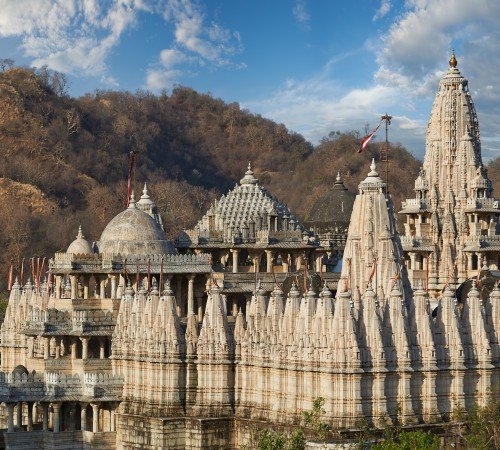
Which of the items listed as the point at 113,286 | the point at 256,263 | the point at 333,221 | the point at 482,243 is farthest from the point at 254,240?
the point at 333,221

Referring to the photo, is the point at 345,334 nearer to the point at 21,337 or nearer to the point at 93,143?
the point at 21,337

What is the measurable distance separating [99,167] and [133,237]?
324 ft

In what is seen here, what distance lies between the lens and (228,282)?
262ft

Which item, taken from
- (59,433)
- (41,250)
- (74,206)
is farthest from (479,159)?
(74,206)

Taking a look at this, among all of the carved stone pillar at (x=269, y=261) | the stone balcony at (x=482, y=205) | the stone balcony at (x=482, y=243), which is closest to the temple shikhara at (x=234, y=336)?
the carved stone pillar at (x=269, y=261)

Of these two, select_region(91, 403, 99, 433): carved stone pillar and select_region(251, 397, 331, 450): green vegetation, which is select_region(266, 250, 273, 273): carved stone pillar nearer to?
select_region(91, 403, 99, 433): carved stone pillar

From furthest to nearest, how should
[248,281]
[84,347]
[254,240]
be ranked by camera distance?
1. [254,240]
2. [248,281]
3. [84,347]

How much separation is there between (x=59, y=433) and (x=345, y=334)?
46.1ft

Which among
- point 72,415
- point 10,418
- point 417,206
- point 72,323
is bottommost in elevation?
point 10,418

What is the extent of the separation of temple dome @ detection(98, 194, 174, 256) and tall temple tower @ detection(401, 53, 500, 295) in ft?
60.6

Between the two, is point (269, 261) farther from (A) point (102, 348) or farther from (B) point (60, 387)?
(B) point (60, 387)

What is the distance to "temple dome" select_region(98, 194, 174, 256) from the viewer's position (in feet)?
241

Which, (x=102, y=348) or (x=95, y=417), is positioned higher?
(x=102, y=348)

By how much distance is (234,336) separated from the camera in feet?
213
